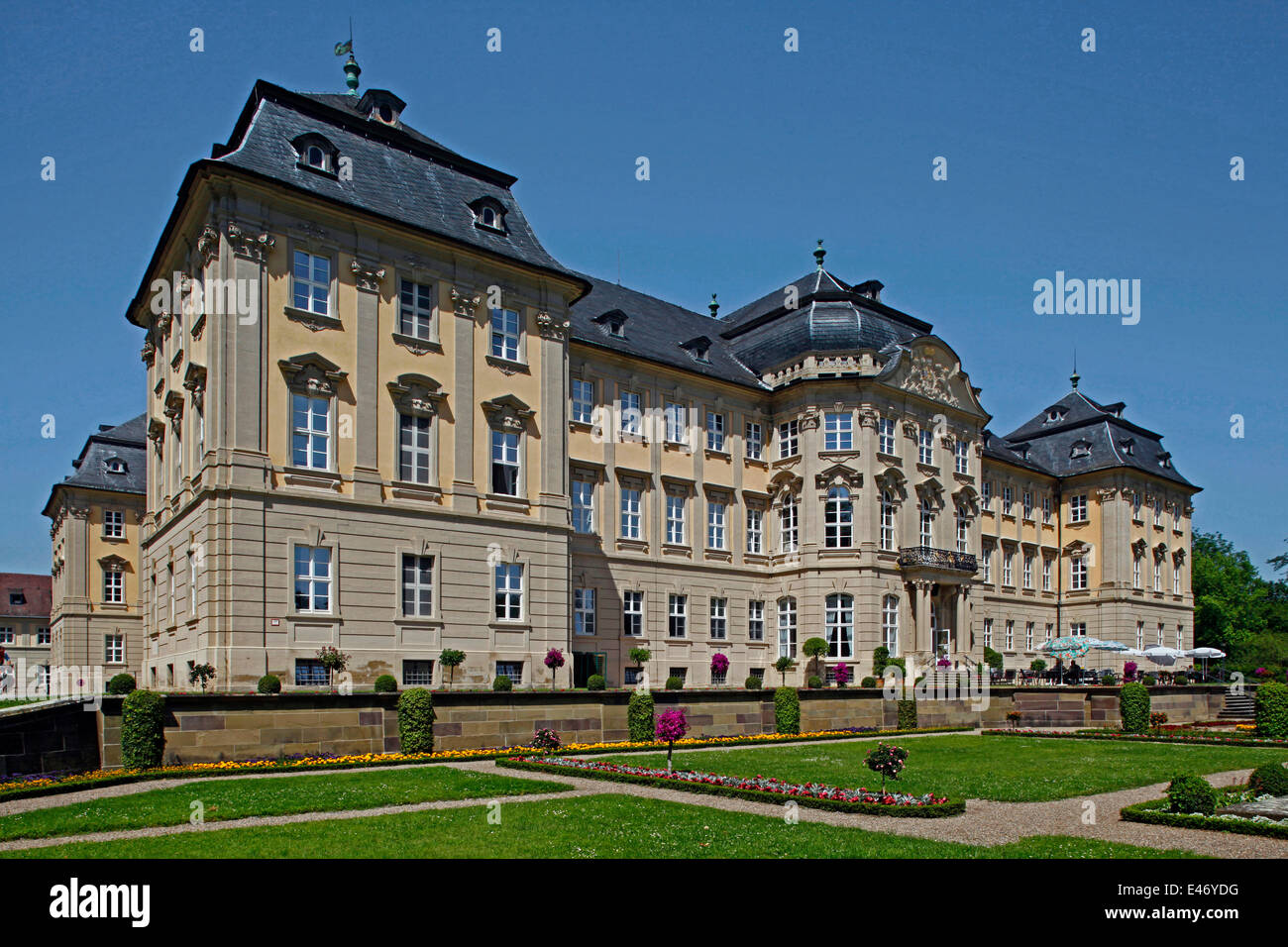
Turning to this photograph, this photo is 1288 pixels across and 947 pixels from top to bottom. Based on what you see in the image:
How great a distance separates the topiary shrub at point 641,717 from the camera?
29172 mm

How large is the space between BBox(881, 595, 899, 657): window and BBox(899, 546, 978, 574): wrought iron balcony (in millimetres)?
1757

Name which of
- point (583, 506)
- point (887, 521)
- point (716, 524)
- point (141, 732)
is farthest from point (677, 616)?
point (141, 732)

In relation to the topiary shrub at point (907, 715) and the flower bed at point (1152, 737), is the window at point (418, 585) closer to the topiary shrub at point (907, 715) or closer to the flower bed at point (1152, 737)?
the topiary shrub at point (907, 715)

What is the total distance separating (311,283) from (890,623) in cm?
2824

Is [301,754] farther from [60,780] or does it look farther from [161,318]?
[161,318]

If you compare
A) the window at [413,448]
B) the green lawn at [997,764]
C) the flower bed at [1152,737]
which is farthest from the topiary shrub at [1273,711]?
the window at [413,448]

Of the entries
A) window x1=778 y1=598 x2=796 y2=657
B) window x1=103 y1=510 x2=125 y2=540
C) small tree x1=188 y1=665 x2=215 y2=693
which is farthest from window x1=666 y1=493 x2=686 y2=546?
window x1=103 y1=510 x2=125 y2=540

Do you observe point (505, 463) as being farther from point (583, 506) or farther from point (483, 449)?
point (583, 506)

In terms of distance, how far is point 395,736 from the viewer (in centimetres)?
2548

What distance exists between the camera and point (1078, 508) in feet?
215
